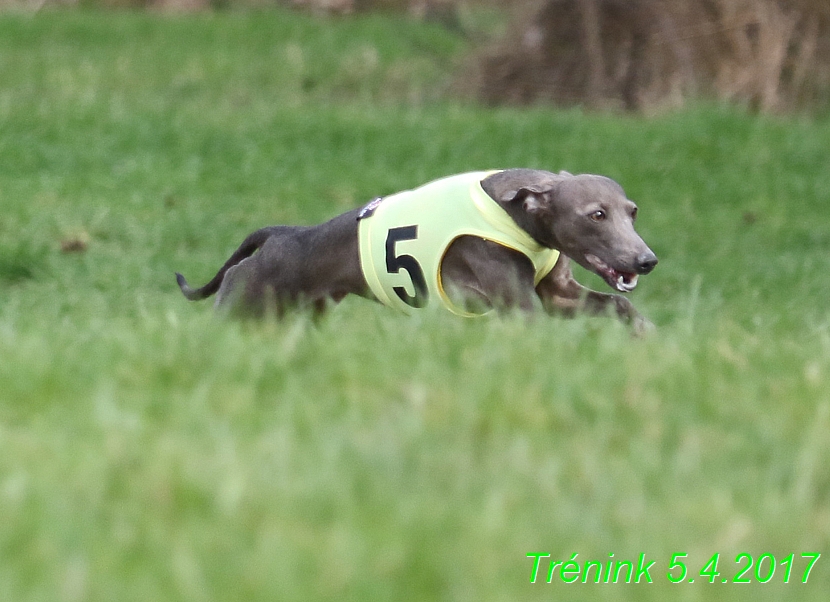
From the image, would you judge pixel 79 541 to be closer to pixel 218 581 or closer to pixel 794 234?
pixel 218 581

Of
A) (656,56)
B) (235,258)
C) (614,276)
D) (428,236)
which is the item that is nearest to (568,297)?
(614,276)

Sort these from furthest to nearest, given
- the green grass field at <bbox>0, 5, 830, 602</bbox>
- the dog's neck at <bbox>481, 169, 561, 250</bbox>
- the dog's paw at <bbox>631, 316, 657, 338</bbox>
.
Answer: the dog's neck at <bbox>481, 169, 561, 250</bbox> → the dog's paw at <bbox>631, 316, 657, 338</bbox> → the green grass field at <bbox>0, 5, 830, 602</bbox>

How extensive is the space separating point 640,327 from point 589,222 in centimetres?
44

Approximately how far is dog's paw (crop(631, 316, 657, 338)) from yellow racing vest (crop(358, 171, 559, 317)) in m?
0.42

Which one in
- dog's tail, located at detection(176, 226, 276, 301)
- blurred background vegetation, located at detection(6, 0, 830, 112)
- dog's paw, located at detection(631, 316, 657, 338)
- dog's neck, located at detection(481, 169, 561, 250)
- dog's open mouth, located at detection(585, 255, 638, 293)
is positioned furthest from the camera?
blurred background vegetation, located at detection(6, 0, 830, 112)

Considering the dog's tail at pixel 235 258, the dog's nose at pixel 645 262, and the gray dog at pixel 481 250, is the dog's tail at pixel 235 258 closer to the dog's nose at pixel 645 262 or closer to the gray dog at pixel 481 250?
the gray dog at pixel 481 250

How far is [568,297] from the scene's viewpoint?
201 inches

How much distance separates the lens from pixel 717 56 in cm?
1596

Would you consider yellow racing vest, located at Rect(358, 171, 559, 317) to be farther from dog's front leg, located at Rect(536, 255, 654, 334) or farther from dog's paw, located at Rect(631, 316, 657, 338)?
dog's paw, located at Rect(631, 316, 657, 338)

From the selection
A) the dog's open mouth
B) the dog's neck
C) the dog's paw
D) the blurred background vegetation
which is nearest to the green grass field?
the dog's paw

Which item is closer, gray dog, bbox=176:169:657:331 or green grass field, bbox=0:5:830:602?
green grass field, bbox=0:5:830:602

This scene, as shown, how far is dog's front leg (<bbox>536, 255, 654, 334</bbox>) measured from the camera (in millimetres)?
4965

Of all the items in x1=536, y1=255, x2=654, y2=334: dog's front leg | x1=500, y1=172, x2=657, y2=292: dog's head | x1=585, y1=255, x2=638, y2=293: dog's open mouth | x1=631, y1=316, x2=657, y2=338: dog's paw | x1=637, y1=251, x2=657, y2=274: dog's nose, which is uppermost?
x1=500, y1=172, x2=657, y2=292: dog's head

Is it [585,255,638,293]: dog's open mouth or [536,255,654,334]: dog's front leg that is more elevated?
[585,255,638,293]: dog's open mouth
